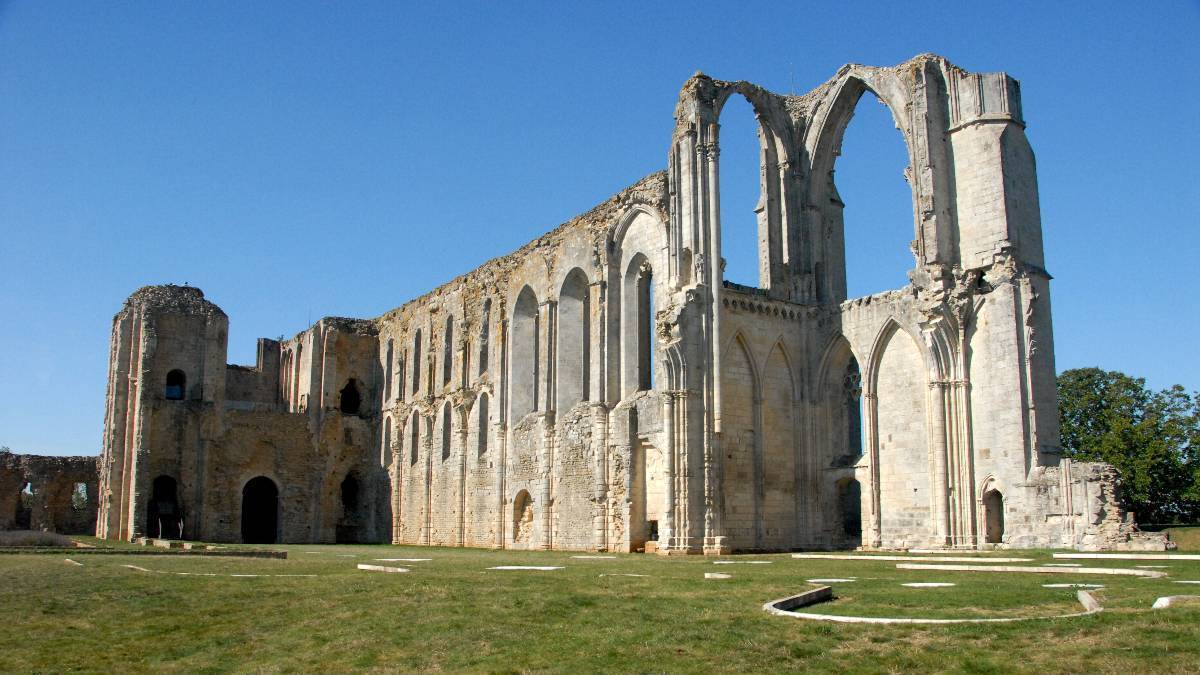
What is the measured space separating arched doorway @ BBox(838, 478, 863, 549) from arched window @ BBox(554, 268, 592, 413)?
25.8 ft

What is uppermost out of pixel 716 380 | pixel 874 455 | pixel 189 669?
pixel 716 380

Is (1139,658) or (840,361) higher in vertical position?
(840,361)

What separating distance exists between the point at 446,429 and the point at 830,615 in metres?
30.0

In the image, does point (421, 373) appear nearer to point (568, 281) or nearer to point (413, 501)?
point (413, 501)

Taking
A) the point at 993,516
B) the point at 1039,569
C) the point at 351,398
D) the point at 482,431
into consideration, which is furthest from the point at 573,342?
the point at 1039,569

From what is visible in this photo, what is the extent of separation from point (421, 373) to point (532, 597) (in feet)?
98.0

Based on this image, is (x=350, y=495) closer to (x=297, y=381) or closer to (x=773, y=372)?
(x=297, y=381)

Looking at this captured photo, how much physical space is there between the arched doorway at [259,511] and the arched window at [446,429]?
28.7ft

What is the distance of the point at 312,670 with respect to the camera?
8.70 meters

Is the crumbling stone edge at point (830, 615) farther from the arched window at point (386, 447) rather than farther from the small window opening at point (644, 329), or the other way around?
the arched window at point (386, 447)

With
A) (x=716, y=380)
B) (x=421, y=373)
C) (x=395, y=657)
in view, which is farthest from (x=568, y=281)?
(x=395, y=657)

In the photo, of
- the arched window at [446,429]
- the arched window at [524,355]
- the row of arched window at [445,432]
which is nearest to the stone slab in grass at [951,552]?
the arched window at [524,355]

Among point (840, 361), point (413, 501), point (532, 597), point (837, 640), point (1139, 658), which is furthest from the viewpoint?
point (413, 501)

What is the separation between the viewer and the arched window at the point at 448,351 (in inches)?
1542
